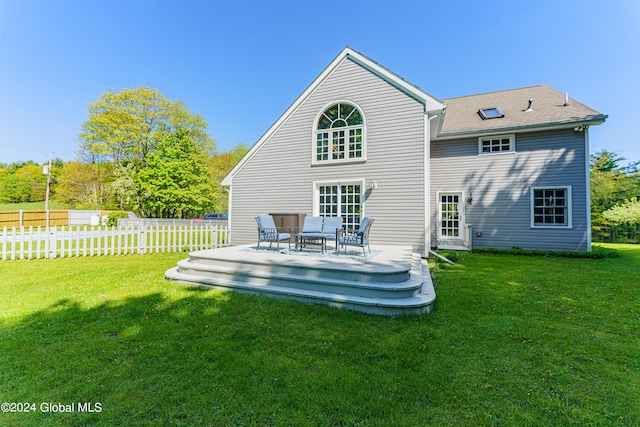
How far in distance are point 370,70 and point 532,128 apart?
20.4ft

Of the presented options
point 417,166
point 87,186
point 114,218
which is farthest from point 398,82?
point 87,186

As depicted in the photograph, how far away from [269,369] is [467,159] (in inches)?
434

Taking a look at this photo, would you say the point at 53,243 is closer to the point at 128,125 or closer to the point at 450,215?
the point at 450,215

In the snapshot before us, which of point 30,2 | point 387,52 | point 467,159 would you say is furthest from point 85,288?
point 30,2

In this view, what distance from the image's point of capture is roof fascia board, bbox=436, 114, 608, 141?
8.72 m

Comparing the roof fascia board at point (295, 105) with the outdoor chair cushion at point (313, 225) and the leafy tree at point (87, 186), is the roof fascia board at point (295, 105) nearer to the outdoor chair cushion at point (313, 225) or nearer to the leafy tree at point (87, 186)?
the outdoor chair cushion at point (313, 225)

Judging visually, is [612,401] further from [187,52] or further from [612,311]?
[187,52]

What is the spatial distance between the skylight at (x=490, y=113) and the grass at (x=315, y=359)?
8203 mm

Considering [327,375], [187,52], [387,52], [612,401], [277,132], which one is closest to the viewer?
[612,401]

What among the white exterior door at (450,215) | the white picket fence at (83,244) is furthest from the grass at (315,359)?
the white exterior door at (450,215)

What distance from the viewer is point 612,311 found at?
400cm

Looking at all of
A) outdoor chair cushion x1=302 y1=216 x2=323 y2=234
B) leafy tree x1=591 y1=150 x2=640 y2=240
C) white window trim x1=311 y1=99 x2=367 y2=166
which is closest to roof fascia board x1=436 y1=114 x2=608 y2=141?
white window trim x1=311 y1=99 x2=367 y2=166

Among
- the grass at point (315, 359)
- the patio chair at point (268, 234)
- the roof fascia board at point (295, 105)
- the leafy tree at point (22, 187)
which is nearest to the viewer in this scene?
the grass at point (315, 359)

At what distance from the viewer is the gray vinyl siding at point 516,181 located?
9352mm
